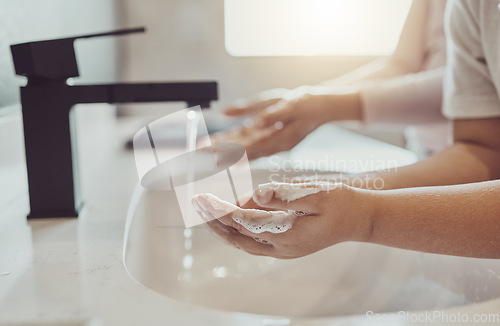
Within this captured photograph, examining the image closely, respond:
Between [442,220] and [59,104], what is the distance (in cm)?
40

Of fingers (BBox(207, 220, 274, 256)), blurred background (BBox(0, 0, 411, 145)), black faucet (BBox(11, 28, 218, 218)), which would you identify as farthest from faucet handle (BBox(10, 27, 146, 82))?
blurred background (BBox(0, 0, 411, 145))

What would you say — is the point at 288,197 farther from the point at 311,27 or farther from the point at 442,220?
the point at 311,27

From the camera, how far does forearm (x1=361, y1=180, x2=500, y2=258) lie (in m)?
0.35

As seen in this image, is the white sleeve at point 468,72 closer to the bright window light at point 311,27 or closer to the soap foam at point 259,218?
the soap foam at point 259,218

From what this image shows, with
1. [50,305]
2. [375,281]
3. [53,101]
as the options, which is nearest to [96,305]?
[50,305]

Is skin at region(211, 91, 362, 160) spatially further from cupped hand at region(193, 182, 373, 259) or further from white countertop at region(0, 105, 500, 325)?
cupped hand at region(193, 182, 373, 259)

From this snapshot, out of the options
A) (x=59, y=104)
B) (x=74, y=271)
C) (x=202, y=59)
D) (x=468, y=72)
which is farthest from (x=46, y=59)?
(x=202, y=59)

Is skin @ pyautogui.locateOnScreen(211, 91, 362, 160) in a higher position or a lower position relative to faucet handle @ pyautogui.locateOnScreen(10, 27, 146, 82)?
lower

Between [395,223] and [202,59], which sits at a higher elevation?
[202,59]

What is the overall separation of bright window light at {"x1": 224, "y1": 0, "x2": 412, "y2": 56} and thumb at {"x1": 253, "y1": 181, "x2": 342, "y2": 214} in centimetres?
108

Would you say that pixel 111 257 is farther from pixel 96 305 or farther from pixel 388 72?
pixel 388 72

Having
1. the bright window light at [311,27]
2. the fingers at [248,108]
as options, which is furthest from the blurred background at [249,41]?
the fingers at [248,108]

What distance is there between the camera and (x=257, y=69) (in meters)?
1.37

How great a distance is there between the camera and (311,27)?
4.31 feet
